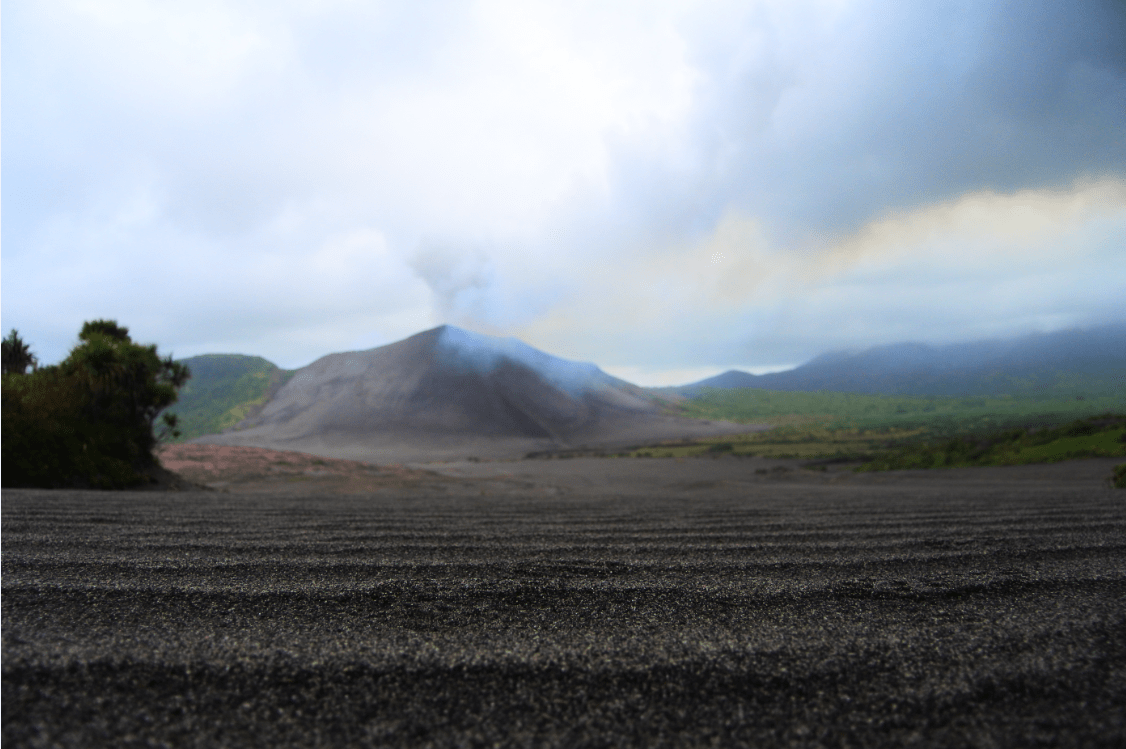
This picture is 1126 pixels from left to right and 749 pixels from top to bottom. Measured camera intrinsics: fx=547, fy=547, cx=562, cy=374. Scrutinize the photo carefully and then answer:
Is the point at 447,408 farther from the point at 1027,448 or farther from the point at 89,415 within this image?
the point at 1027,448

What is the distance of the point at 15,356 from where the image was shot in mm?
16906

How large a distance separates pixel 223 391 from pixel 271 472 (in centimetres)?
8857

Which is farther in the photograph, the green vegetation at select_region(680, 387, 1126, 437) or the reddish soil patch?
the green vegetation at select_region(680, 387, 1126, 437)

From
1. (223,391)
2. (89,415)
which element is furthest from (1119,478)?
(223,391)

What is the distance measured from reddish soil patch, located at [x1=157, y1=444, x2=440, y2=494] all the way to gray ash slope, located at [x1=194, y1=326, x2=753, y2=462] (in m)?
33.9

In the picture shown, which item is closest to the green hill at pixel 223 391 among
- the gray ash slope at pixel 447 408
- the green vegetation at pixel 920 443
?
the gray ash slope at pixel 447 408

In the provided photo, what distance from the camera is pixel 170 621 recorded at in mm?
2832

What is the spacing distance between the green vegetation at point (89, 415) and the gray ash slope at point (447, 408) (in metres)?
44.2

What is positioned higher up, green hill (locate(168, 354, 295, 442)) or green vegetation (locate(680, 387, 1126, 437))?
green hill (locate(168, 354, 295, 442))

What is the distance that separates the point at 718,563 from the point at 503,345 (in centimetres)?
11495

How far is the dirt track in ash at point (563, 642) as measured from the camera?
1.89 metres

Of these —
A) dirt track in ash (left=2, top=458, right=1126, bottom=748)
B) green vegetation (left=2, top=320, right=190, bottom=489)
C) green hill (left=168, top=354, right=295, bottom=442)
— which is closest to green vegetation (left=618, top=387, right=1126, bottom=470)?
dirt track in ash (left=2, top=458, right=1126, bottom=748)

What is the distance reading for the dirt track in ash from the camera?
1.89 m

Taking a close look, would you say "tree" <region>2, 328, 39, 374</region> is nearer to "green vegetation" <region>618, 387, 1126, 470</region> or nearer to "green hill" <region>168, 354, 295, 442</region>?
"green vegetation" <region>618, 387, 1126, 470</region>
